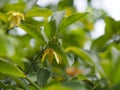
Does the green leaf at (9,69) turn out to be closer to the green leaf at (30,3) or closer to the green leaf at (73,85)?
the green leaf at (73,85)

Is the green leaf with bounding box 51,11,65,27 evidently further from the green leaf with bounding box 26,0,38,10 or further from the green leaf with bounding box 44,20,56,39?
the green leaf with bounding box 26,0,38,10

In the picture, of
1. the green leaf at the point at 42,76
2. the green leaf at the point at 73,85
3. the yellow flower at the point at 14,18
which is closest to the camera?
the green leaf at the point at 73,85

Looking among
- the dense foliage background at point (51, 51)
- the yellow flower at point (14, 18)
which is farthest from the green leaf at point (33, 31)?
the yellow flower at point (14, 18)

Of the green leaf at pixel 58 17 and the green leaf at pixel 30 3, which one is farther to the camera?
the green leaf at pixel 30 3

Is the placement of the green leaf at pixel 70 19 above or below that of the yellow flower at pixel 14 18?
above

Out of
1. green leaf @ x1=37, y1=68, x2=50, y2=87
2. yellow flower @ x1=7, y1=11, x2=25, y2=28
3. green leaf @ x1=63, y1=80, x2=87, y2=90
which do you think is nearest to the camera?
green leaf @ x1=63, y1=80, x2=87, y2=90

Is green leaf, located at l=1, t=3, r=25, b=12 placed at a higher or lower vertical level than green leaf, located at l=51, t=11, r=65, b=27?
lower

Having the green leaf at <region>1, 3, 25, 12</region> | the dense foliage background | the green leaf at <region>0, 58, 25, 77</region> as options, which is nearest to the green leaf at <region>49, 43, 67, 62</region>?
the dense foliage background

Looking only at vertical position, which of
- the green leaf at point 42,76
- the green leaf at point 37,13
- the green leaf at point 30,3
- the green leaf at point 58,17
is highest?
the green leaf at point 58,17
